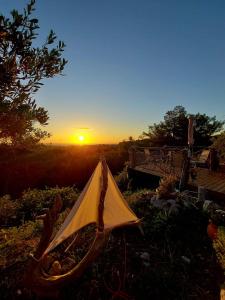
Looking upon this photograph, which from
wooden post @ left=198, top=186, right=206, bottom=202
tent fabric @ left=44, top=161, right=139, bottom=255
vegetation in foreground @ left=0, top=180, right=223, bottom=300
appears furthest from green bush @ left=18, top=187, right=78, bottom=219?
tent fabric @ left=44, top=161, right=139, bottom=255

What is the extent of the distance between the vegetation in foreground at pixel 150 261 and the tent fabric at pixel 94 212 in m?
0.65

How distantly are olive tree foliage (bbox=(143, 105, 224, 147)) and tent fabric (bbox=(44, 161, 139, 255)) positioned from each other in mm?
21985

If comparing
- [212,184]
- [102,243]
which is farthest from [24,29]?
[212,184]

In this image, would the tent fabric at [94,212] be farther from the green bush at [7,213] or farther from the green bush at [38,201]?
the green bush at [38,201]

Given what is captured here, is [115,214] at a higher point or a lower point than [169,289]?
higher

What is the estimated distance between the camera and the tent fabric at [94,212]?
15.7 feet

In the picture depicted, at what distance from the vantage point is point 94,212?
16.6 feet

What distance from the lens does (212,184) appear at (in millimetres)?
10312

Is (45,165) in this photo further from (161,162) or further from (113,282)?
(113,282)

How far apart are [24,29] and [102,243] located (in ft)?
13.4

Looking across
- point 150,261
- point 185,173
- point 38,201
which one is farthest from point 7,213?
point 185,173

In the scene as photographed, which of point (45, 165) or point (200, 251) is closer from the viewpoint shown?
point (200, 251)

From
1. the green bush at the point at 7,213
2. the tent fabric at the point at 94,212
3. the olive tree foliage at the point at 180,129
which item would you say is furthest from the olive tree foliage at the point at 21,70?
the olive tree foliage at the point at 180,129

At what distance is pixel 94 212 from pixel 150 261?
2.34m
